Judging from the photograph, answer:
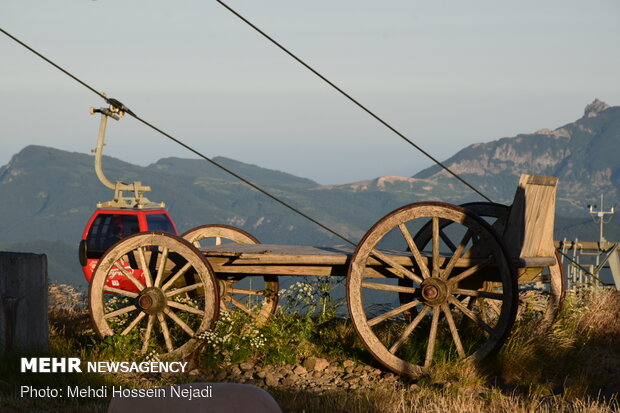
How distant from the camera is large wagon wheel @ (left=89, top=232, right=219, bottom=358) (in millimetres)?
8039

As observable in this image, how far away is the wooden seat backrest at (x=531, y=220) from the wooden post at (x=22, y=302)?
4416 mm

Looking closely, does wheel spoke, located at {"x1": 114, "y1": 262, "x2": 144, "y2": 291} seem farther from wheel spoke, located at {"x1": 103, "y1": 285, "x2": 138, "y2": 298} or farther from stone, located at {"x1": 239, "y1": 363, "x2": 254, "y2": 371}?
stone, located at {"x1": 239, "y1": 363, "x2": 254, "y2": 371}

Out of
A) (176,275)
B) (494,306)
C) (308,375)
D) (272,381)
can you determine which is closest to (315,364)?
(308,375)

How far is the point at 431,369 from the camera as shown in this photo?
7.68 metres

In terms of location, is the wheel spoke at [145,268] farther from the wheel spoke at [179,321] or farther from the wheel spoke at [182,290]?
the wheel spoke at [179,321]

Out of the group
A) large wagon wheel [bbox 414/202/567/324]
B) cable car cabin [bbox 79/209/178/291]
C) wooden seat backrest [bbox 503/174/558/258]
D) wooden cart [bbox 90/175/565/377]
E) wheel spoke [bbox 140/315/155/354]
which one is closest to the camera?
wooden cart [bbox 90/175/565/377]

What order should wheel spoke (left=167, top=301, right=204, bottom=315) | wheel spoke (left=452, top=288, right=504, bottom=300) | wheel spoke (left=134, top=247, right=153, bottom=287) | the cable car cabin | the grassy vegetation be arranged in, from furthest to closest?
the cable car cabin < wheel spoke (left=134, top=247, right=153, bottom=287) < wheel spoke (left=167, top=301, right=204, bottom=315) < wheel spoke (left=452, top=288, right=504, bottom=300) < the grassy vegetation

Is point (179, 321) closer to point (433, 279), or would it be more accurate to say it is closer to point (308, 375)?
point (308, 375)

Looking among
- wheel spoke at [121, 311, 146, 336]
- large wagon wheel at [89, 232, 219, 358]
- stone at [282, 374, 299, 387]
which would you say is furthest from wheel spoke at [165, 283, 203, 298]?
→ stone at [282, 374, 299, 387]

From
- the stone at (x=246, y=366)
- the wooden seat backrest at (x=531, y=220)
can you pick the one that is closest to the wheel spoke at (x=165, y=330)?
the stone at (x=246, y=366)

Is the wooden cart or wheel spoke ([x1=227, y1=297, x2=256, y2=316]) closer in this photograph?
the wooden cart

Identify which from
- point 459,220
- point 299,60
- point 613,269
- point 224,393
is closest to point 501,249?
point 459,220

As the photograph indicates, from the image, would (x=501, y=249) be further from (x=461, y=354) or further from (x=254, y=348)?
(x=254, y=348)

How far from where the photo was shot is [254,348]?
834 cm
